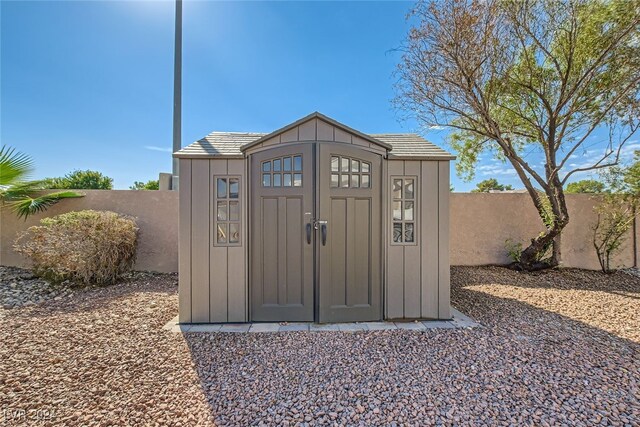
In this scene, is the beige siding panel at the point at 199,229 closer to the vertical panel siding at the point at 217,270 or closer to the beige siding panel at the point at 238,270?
the vertical panel siding at the point at 217,270

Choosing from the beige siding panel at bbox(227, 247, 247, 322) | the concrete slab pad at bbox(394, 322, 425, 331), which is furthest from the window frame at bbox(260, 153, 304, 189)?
the concrete slab pad at bbox(394, 322, 425, 331)

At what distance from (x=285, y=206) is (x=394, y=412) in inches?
84.1

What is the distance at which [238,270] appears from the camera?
3.22 meters

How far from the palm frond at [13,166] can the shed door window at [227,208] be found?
4566 millimetres

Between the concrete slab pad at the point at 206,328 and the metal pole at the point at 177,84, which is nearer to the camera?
the concrete slab pad at the point at 206,328

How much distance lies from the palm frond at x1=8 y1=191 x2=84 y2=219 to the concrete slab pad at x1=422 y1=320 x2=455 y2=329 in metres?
6.65

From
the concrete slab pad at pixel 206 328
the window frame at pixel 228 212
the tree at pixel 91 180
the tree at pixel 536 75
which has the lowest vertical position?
the concrete slab pad at pixel 206 328

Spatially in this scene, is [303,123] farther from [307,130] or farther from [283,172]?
[283,172]

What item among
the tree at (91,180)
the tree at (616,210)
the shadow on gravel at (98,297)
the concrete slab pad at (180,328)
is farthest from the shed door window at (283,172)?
the tree at (91,180)

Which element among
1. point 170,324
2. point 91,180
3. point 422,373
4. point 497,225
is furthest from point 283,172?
point 91,180

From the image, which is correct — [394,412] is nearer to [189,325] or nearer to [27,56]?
[189,325]

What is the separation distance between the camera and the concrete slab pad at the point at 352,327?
3013mm

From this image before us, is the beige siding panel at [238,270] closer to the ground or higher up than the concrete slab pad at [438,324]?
higher up

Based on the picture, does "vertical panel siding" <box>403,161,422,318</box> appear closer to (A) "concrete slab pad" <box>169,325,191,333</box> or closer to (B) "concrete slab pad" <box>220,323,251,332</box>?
(B) "concrete slab pad" <box>220,323,251,332</box>
